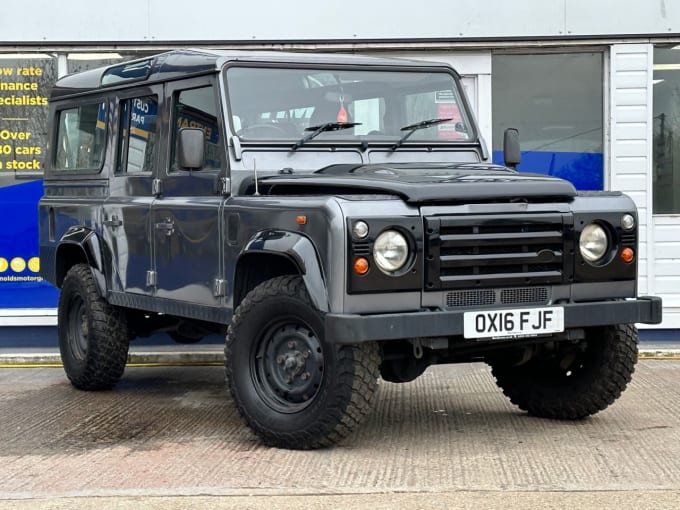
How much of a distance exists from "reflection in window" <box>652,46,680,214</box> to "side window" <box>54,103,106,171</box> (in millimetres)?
4964

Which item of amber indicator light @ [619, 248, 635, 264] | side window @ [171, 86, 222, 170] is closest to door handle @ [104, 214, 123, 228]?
side window @ [171, 86, 222, 170]

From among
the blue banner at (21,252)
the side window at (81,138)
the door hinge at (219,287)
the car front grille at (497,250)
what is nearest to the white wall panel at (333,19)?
the blue banner at (21,252)

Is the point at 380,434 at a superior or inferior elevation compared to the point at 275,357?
inferior

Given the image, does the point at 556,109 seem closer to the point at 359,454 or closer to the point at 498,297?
the point at 498,297

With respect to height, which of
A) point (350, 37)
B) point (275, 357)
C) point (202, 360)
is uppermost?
point (350, 37)

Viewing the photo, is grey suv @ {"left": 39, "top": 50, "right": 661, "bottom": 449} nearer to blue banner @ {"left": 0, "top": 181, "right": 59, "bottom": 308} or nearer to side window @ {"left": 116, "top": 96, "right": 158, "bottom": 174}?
side window @ {"left": 116, "top": 96, "right": 158, "bottom": 174}

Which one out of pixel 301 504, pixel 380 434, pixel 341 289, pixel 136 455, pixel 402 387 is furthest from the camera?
pixel 402 387

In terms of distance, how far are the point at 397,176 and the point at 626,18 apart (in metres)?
4.91

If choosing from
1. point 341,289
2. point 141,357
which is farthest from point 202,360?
point 341,289

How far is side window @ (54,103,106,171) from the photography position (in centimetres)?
836

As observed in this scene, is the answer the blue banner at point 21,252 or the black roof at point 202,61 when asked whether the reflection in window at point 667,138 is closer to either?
the black roof at point 202,61

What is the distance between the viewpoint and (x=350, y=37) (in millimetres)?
10352

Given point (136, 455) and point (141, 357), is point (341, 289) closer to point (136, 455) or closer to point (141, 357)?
point (136, 455)

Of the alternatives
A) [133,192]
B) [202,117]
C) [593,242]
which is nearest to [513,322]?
[593,242]
